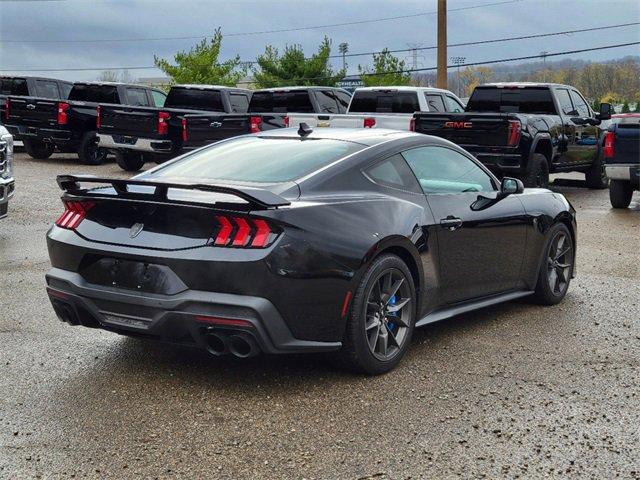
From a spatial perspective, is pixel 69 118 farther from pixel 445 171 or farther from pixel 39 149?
pixel 445 171

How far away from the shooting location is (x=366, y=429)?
15.3 ft

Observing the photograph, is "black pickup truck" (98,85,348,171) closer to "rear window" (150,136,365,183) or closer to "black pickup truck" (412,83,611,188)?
"black pickup truck" (412,83,611,188)

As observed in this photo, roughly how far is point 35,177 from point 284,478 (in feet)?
53.0

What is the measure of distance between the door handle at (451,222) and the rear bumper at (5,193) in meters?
6.24

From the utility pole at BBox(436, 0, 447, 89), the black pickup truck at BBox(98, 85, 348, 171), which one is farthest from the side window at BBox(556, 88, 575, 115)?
the utility pole at BBox(436, 0, 447, 89)

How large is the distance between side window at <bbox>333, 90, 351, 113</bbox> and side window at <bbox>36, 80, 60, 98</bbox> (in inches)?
317

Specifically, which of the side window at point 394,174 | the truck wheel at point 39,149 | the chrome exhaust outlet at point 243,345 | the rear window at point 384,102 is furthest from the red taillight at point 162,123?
the chrome exhaust outlet at point 243,345

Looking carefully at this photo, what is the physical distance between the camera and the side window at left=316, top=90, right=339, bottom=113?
2111 centimetres

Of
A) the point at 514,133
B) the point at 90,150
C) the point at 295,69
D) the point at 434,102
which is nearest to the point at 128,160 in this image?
the point at 90,150

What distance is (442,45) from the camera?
30.8 m

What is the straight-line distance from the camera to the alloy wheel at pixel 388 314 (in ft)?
18.0

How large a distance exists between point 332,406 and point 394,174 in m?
1.72

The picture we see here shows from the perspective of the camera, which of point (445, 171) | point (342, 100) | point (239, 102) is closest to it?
point (445, 171)

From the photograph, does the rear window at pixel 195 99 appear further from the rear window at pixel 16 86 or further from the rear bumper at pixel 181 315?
the rear bumper at pixel 181 315
